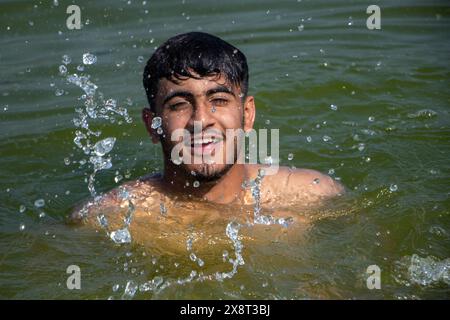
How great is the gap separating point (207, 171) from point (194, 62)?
0.67 meters

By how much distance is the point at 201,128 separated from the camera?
476 centimetres

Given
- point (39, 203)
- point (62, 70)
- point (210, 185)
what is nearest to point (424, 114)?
point (210, 185)

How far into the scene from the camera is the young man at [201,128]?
15.8ft

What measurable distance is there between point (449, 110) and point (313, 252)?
2917 millimetres

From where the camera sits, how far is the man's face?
4.78m

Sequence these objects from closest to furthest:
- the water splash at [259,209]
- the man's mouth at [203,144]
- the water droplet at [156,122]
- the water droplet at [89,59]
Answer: the man's mouth at [203,144]
the water droplet at [156,122]
the water splash at [259,209]
the water droplet at [89,59]

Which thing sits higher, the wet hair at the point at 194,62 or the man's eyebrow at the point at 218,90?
the wet hair at the point at 194,62

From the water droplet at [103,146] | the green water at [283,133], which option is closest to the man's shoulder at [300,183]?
the green water at [283,133]

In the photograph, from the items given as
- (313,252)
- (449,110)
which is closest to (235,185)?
(313,252)

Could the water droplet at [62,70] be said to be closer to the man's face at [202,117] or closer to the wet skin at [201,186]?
the wet skin at [201,186]

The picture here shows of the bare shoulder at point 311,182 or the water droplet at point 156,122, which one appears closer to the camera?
the water droplet at point 156,122

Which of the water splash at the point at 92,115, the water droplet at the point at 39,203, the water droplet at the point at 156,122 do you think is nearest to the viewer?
the water droplet at the point at 156,122

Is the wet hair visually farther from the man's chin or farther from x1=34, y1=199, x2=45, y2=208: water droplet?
x1=34, y1=199, x2=45, y2=208: water droplet

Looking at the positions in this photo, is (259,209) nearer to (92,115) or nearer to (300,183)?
(300,183)
